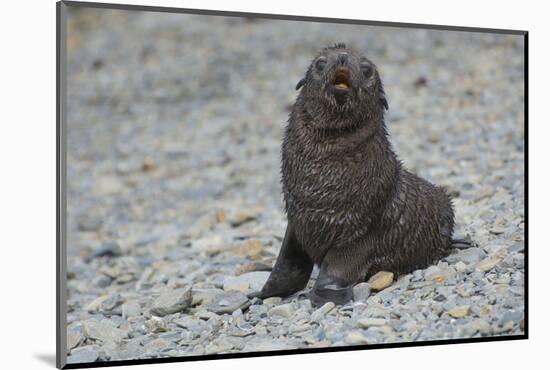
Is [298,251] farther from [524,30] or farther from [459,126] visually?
[459,126]

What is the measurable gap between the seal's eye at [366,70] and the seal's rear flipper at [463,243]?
1.33 meters

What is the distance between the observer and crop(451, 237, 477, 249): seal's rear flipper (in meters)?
5.96

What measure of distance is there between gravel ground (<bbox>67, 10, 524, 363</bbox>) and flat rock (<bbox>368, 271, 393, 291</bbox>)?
0.5 inches

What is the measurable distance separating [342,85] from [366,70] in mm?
175

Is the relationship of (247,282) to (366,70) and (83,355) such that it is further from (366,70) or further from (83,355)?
(366,70)

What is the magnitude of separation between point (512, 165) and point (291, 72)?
12.5 ft

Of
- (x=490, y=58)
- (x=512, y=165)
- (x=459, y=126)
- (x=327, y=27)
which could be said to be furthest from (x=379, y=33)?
(x=512, y=165)

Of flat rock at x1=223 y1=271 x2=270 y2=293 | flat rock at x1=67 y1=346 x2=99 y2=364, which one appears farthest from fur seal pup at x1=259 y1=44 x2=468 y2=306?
flat rock at x1=67 y1=346 x2=99 y2=364

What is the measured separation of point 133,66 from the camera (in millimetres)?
11180

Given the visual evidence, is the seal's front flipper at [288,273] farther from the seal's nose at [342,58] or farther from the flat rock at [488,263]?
the seal's nose at [342,58]

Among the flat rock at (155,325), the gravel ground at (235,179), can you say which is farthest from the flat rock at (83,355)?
the flat rock at (155,325)

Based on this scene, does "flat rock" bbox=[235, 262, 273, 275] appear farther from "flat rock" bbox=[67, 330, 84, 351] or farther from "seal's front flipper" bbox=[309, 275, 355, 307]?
"flat rock" bbox=[67, 330, 84, 351]

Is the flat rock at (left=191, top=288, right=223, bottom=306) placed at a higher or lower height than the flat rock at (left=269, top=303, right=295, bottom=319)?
higher

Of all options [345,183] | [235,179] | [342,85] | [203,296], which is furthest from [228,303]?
[235,179]
